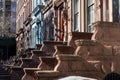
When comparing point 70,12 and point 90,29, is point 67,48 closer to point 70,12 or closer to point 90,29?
point 90,29

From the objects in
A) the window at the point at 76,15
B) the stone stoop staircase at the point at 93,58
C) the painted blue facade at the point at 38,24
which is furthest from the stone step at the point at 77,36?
the painted blue facade at the point at 38,24

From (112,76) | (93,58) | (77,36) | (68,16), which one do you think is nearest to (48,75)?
(93,58)

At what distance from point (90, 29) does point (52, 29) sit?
7692 mm

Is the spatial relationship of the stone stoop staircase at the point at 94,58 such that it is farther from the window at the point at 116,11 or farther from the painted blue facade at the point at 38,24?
the painted blue facade at the point at 38,24

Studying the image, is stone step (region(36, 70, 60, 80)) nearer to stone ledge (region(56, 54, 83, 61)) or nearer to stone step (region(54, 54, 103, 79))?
stone step (region(54, 54, 103, 79))

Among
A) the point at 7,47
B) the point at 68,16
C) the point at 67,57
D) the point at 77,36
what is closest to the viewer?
the point at 67,57

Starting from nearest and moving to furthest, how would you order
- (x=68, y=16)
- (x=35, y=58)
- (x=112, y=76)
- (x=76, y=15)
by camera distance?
1. (x=112, y=76)
2. (x=35, y=58)
3. (x=76, y=15)
4. (x=68, y=16)

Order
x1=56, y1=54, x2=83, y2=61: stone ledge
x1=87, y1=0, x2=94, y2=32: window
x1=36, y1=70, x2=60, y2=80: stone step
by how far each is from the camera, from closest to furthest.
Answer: x1=36, y1=70, x2=60, y2=80: stone step < x1=56, y1=54, x2=83, y2=61: stone ledge < x1=87, y1=0, x2=94, y2=32: window

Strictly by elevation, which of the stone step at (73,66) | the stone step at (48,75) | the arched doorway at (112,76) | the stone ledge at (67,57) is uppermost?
the stone ledge at (67,57)

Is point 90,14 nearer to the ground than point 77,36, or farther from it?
farther from it

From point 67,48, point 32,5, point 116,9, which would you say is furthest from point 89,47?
point 32,5

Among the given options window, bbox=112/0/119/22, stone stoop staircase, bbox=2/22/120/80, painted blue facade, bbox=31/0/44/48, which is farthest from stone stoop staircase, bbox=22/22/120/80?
painted blue facade, bbox=31/0/44/48

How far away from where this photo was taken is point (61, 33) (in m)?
20.1

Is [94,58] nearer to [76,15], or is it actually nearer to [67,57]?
[67,57]
